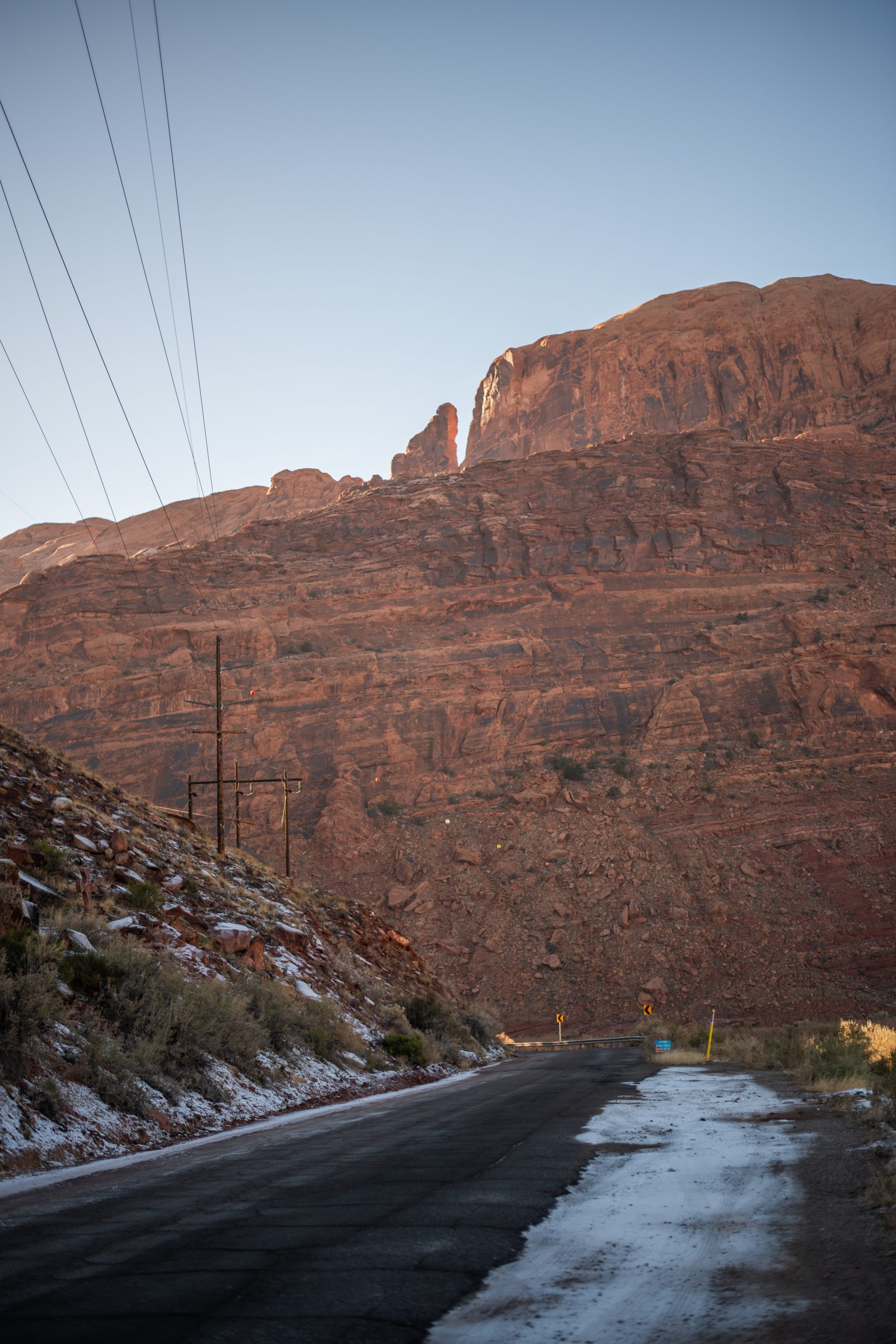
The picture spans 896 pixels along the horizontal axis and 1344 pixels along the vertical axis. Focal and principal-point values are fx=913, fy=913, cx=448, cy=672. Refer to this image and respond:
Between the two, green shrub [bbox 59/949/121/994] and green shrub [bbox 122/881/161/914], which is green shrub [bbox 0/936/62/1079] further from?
green shrub [bbox 122/881/161/914]

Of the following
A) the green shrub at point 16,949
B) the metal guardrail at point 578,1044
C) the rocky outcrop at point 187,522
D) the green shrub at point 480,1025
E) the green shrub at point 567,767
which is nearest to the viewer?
the green shrub at point 16,949

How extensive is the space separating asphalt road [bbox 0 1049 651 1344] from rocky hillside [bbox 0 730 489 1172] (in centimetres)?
118

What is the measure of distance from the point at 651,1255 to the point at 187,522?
13862 centimetres

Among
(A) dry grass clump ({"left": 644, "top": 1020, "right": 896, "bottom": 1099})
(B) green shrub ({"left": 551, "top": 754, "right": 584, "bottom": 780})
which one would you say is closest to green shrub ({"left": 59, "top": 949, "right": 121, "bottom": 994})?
(A) dry grass clump ({"left": 644, "top": 1020, "right": 896, "bottom": 1099})

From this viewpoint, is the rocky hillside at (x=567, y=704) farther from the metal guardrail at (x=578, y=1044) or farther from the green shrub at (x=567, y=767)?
the metal guardrail at (x=578, y=1044)

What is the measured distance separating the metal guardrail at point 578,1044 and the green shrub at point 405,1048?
18298mm

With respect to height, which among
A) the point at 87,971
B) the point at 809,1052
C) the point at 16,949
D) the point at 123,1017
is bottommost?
the point at 809,1052

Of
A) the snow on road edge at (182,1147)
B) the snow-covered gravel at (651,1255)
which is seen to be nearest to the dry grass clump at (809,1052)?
the snow-covered gravel at (651,1255)

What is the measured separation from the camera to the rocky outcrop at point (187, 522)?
12431 cm

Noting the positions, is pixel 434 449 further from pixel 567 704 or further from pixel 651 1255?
pixel 651 1255

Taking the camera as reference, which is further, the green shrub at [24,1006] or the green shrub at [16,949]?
the green shrub at [16,949]

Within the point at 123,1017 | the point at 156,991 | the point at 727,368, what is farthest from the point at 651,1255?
the point at 727,368

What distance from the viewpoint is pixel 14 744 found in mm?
19359

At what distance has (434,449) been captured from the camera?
128 m
